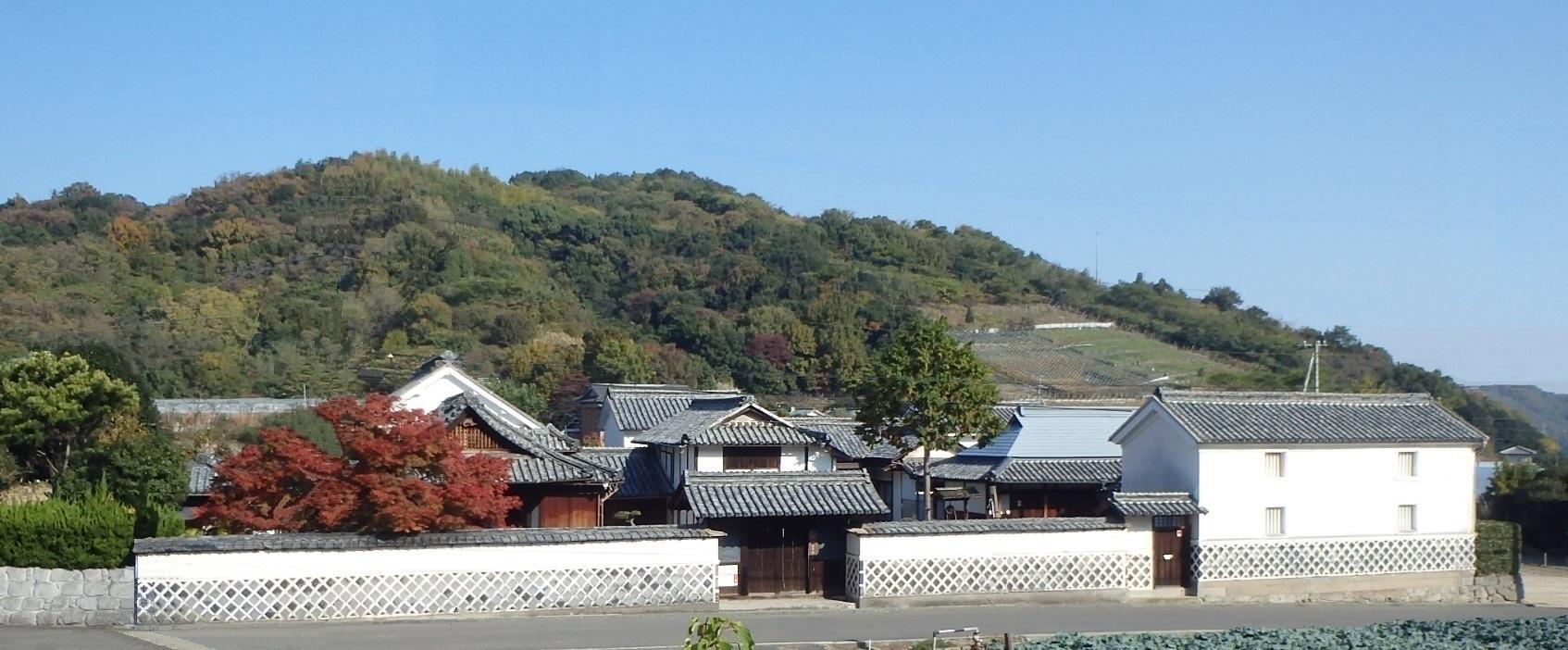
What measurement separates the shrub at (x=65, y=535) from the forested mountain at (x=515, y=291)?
3818cm

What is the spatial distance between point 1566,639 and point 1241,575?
28.3 ft

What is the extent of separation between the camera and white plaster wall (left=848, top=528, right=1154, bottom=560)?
79.6ft

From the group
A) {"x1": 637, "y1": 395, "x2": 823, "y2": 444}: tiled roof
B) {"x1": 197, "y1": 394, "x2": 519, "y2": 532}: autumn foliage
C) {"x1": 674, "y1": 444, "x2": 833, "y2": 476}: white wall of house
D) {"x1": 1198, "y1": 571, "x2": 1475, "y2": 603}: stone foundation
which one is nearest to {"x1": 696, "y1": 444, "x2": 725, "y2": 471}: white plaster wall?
{"x1": 674, "y1": 444, "x2": 833, "y2": 476}: white wall of house

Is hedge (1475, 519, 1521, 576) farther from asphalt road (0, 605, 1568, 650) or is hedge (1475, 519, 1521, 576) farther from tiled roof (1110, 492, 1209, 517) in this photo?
tiled roof (1110, 492, 1209, 517)

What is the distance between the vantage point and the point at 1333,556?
→ 28031 millimetres

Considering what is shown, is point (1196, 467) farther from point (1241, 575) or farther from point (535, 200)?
point (535, 200)

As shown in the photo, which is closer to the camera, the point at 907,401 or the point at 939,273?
the point at 907,401

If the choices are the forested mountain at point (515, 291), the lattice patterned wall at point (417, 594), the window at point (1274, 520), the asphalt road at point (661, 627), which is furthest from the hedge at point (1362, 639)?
the forested mountain at point (515, 291)

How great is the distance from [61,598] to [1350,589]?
23.4m

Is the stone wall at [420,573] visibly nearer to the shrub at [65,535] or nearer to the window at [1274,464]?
the shrub at [65,535]

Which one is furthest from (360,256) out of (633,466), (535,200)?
(633,466)

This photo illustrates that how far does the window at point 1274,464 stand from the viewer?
27.8 m

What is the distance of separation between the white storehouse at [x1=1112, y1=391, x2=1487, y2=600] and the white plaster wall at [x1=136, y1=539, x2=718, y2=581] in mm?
10338

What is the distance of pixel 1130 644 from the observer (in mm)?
17594
